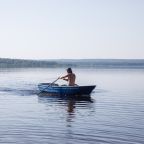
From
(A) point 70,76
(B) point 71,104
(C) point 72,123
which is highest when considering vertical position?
(A) point 70,76

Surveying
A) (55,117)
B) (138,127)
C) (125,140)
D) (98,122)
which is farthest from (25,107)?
(125,140)

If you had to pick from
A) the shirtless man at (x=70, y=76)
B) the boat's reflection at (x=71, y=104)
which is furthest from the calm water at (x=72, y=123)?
the shirtless man at (x=70, y=76)

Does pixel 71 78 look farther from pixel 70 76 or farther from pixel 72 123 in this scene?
pixel 72 123

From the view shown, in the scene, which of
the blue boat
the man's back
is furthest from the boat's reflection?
the man's back

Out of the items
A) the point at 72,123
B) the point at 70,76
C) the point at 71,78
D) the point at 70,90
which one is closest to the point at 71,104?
the point at 70,90

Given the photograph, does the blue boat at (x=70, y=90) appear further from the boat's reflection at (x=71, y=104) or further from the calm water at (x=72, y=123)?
the calm water at (x=72, y=123)

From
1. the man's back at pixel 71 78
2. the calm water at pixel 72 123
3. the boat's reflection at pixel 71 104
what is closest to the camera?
the calm water at pixel 72 123

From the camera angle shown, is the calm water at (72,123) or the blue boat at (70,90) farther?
the blue boat at (70,90)

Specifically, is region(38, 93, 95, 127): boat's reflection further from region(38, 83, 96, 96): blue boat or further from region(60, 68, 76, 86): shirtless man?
region(60, 68, 76, 86): shirtless man

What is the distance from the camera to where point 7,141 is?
1742 cm

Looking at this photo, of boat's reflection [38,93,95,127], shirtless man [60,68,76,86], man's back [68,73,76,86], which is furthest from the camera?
man's back [68,73,76,86]

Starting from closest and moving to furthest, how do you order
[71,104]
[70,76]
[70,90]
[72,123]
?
[72,123]
[71,104]
[70,76]
[70,90]

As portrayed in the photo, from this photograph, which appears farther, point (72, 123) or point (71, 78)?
point (71, 78)

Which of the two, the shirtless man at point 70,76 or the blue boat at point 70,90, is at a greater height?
the shirtless man at point 70,76
